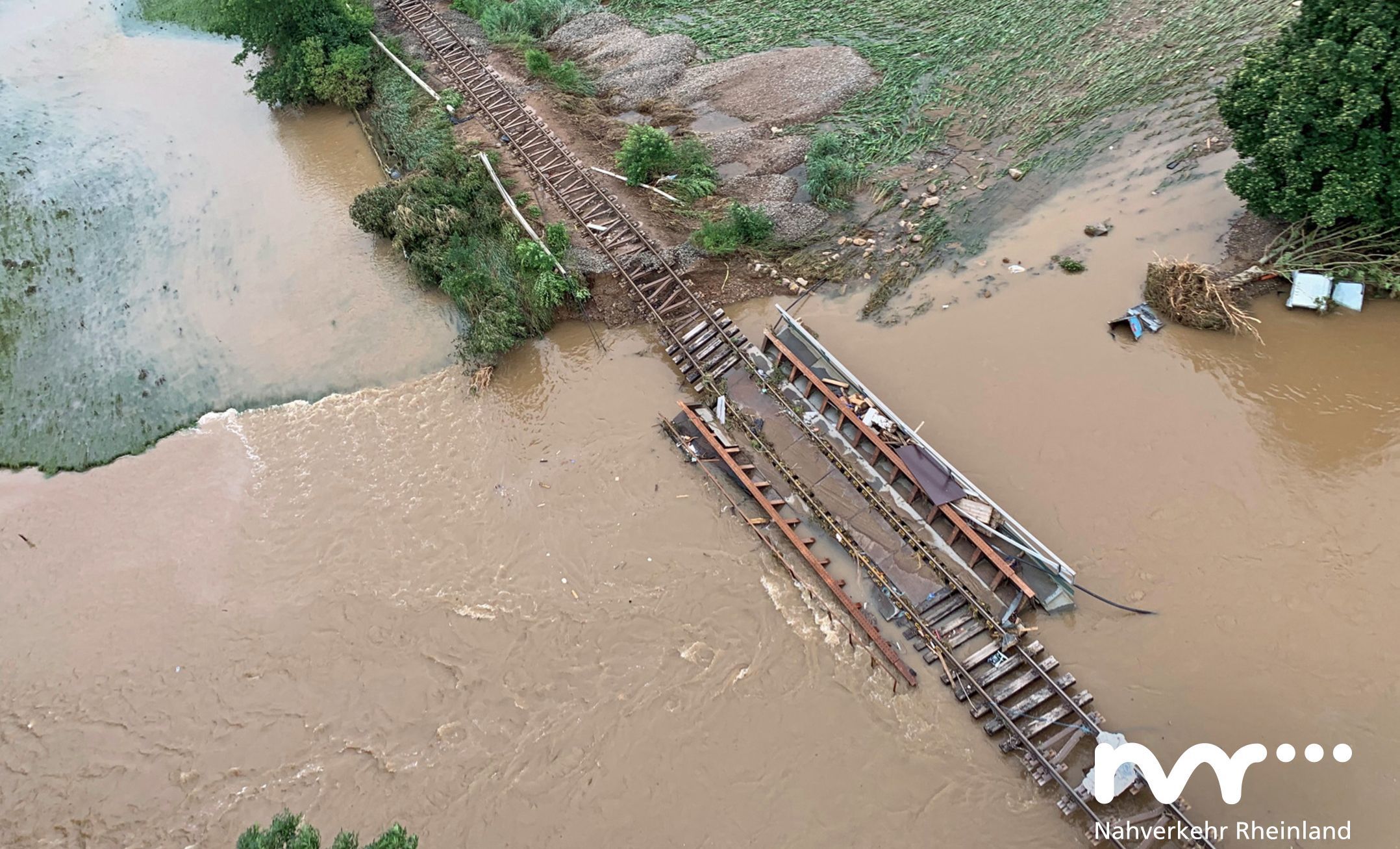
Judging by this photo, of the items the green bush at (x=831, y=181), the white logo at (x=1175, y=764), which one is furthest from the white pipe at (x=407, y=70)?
the white logo at (x=1175, y=764)

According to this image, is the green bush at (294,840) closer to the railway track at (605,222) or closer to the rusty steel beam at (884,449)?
the rusty steel beam at (884,449)

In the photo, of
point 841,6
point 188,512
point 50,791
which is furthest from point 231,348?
point 841,6

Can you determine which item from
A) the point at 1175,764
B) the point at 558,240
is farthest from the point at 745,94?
the point at 1175,764

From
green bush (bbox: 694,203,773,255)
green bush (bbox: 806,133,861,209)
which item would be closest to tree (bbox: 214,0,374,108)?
green bush (bbox: 694,203,773,255)

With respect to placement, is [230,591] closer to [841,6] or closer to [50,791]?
[50,791]

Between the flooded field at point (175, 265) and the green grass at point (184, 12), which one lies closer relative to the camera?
the flooded field at point (175, 265)

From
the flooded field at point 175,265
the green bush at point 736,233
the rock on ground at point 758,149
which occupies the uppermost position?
the rock on ground at point 758,149
